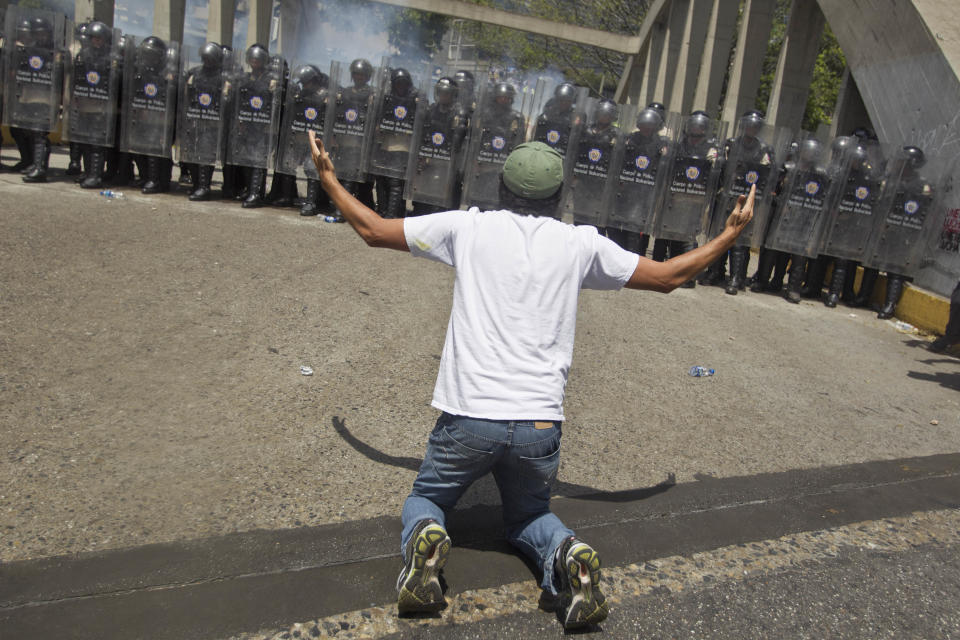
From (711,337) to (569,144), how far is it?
3.29 metres

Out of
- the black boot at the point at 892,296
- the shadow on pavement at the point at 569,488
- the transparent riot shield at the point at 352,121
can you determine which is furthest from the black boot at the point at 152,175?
the black boot at the point at 892,296

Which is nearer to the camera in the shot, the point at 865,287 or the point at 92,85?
the point at 92,85

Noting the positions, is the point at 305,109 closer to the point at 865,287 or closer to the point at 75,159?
the point at 75,159

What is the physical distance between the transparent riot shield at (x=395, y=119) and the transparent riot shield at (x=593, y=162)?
2.10m

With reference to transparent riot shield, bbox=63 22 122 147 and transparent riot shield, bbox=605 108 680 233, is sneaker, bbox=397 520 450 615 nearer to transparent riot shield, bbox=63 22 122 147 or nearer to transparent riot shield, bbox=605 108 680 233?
transparent riot shield, bbox=605 108 680 233

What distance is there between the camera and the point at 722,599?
2908mm

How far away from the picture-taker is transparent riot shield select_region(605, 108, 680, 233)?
8773 millimetres

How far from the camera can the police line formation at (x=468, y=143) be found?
884cm

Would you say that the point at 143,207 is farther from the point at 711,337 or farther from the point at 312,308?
the point at 711,337

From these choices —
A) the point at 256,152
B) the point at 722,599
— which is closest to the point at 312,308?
the point at 722,599

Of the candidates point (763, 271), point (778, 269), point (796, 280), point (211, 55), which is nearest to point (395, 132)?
point (211, 55)

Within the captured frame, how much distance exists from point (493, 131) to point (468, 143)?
407mm

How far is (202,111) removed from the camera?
30.1 ft

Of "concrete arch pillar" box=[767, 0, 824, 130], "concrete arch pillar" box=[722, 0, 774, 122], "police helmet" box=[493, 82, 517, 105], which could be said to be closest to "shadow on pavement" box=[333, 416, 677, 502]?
"police helmet" box=[493, 82, 517, 105]
